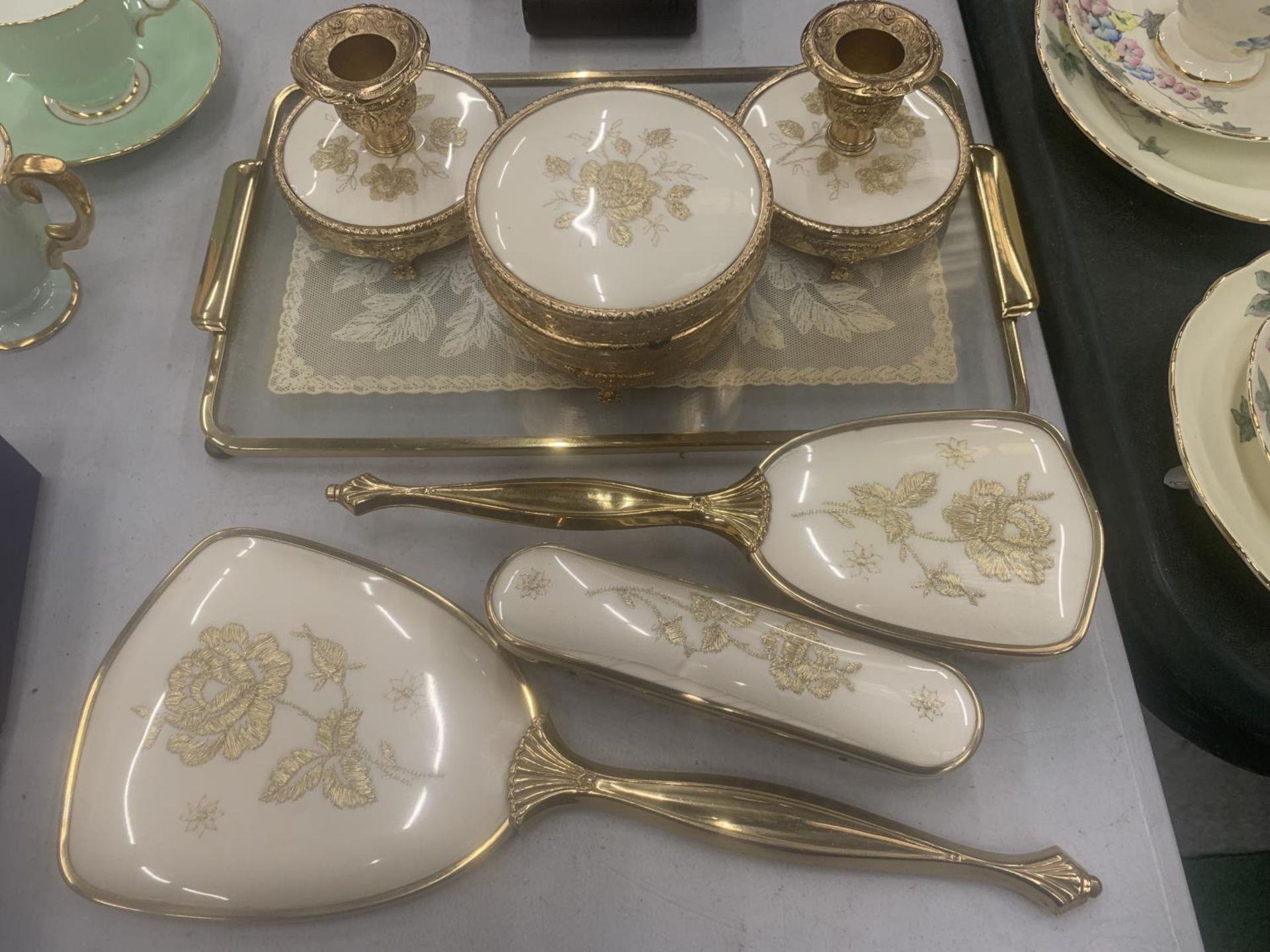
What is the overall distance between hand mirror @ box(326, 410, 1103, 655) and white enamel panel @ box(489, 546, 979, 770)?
0.03 metres

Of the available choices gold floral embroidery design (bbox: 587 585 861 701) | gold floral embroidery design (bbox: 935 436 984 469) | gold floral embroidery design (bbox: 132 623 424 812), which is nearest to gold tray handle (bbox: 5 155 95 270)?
gold floral embroidery design (bbox: 132 623 424 812)

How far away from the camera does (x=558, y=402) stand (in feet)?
1.77

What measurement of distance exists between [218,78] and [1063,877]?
819 mm

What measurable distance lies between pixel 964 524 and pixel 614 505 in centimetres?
19

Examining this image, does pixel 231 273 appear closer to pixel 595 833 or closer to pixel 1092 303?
pixel 595 833

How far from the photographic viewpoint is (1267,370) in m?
0.44

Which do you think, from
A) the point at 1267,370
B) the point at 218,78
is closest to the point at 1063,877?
the point at 1267,370

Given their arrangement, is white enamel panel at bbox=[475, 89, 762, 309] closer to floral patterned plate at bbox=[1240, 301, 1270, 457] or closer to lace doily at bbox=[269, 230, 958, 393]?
lace doily at bbox=[269, 230, 958, 393]

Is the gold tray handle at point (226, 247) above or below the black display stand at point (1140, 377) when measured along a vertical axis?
above

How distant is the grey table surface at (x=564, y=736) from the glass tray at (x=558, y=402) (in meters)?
0.02

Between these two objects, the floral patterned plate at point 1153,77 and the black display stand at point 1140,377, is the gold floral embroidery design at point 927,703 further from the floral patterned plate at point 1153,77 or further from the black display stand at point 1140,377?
the floral patterned plate at point 1153,77

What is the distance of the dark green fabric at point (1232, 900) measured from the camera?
0.73 m

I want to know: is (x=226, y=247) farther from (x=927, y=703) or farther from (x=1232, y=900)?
(x=1232, y=900)

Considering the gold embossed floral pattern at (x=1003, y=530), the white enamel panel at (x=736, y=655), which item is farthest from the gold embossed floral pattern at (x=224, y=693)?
the gold embossed floral pattern at (x=1003, y=530)
